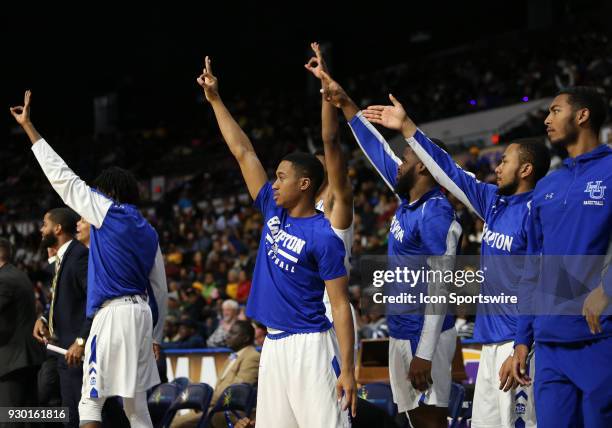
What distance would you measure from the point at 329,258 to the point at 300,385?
624mm

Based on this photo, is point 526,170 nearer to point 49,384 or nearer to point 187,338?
point 49,384

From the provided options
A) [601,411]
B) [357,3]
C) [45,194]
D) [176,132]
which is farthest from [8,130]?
[601,411]

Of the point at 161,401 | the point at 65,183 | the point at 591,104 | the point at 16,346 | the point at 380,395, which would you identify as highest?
the point at 591,104

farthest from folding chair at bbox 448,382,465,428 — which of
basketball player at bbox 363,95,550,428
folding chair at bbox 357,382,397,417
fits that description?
basketball player at bbox 363,95,550,428

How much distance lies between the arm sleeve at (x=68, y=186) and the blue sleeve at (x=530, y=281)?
108 inches

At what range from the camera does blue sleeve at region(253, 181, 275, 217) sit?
16.0ft

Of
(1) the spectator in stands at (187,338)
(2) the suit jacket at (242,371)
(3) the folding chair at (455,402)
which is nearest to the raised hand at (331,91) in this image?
(3) the folding chair at (455,402)

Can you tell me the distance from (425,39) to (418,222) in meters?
26.2

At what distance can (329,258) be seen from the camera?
179 inches

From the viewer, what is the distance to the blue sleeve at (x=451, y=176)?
5.08m

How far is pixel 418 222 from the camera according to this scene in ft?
18.2

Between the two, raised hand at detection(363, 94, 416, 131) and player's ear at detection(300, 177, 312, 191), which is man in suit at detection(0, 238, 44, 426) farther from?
raised hand at detection(363, 94, 416, 131)

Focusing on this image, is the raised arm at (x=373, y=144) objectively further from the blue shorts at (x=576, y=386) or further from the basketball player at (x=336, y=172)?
the blue shorts at (x=576, y=386)

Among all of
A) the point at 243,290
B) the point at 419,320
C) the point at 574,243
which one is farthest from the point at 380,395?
the point at 243,290
